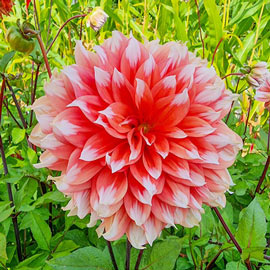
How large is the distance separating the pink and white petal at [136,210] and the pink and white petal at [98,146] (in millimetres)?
59

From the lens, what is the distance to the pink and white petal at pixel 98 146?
1.12ft

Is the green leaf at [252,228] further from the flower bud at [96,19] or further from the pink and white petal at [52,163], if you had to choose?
the flower bud at [96,19]

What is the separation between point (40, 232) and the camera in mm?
539

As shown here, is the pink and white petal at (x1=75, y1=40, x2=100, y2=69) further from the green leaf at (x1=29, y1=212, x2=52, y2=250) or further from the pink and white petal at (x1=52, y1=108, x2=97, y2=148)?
the green leaf at (x1=29, y1=212, x2=52, y2=250)

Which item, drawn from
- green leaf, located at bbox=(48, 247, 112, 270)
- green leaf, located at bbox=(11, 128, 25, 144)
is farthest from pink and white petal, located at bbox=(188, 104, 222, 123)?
green leaf, located at bbox=(11, 128, 25, 144)

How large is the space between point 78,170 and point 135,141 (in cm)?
9

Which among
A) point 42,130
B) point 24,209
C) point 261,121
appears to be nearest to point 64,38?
point 261,121

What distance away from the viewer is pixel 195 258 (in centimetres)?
56

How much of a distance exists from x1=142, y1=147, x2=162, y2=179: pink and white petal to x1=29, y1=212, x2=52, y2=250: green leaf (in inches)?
10.5

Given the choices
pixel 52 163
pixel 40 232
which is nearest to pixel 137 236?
pixel 52 163

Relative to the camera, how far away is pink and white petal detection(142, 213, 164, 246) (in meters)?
0.36

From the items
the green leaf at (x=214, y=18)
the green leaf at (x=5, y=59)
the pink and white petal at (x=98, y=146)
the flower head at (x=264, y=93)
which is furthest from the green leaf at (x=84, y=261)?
the green leaf at (x=214, y=18)

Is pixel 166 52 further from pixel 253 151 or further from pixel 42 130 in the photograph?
pixel 253 151

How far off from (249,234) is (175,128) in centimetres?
19
